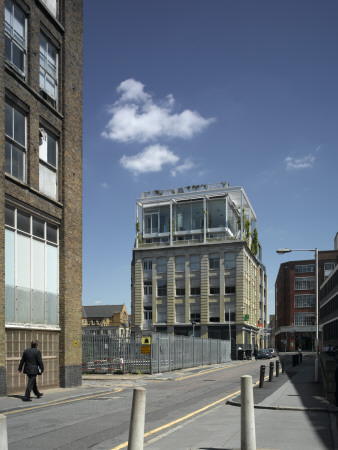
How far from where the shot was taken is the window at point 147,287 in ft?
278

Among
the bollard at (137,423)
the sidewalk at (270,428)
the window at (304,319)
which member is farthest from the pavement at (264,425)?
the window at (304,319)

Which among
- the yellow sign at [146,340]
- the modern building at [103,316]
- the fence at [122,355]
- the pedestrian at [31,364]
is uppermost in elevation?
the pedestrian at [31,364]

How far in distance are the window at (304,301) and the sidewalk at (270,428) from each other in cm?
9756

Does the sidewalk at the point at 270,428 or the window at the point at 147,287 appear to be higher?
the window at the point at 147,287

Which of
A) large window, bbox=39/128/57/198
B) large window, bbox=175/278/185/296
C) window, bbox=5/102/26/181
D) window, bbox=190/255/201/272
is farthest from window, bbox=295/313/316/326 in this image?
window, bbox=5/102/26/181

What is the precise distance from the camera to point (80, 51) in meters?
24.5

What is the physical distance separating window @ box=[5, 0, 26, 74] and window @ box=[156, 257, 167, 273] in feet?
213

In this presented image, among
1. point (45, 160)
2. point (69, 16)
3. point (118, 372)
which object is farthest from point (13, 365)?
point (118, 372)

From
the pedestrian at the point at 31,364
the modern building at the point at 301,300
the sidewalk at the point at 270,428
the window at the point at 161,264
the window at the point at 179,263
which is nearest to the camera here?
the sidewalk at the point at 270,428

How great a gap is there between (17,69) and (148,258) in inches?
2603

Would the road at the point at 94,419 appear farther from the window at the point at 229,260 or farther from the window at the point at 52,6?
the window at the point at 229,260

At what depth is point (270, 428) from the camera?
11445mm

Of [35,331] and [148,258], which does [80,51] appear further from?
[148,258]

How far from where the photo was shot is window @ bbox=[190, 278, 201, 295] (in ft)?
269
